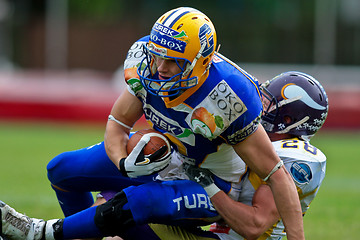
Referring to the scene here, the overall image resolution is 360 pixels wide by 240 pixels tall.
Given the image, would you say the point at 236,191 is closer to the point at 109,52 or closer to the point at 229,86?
the point at 229,86

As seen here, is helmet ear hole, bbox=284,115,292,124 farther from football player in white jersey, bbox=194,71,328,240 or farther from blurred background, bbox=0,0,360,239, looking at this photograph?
blurred background, bbox=0,0,360,239

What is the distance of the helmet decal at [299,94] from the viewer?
4.23 m

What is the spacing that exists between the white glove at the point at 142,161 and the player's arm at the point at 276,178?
1.58 ft

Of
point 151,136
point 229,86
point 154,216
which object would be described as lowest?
point 154,216

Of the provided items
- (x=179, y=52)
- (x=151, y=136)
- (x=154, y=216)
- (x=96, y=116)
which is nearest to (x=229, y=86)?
(x=179, y=52)

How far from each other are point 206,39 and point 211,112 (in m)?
0.42

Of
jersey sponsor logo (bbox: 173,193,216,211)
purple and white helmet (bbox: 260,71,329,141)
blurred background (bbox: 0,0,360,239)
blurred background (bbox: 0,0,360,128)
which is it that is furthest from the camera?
blurred background (bbox: 0,0,360,128)

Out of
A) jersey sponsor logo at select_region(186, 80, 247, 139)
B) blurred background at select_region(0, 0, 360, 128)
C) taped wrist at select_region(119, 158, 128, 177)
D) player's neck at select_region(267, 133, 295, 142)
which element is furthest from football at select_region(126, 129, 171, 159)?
blurred background at select_region(0, 0, 360, 128)

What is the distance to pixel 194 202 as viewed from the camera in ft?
12.3

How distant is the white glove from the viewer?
3.72 meters

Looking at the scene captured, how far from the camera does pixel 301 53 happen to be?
23.7m

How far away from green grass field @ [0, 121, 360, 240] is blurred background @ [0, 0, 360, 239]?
0.22 ft

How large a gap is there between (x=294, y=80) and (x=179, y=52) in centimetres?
105

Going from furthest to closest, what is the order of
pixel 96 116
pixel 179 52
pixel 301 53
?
pixel 301 53, pixel 96 116, pixel 179 52
